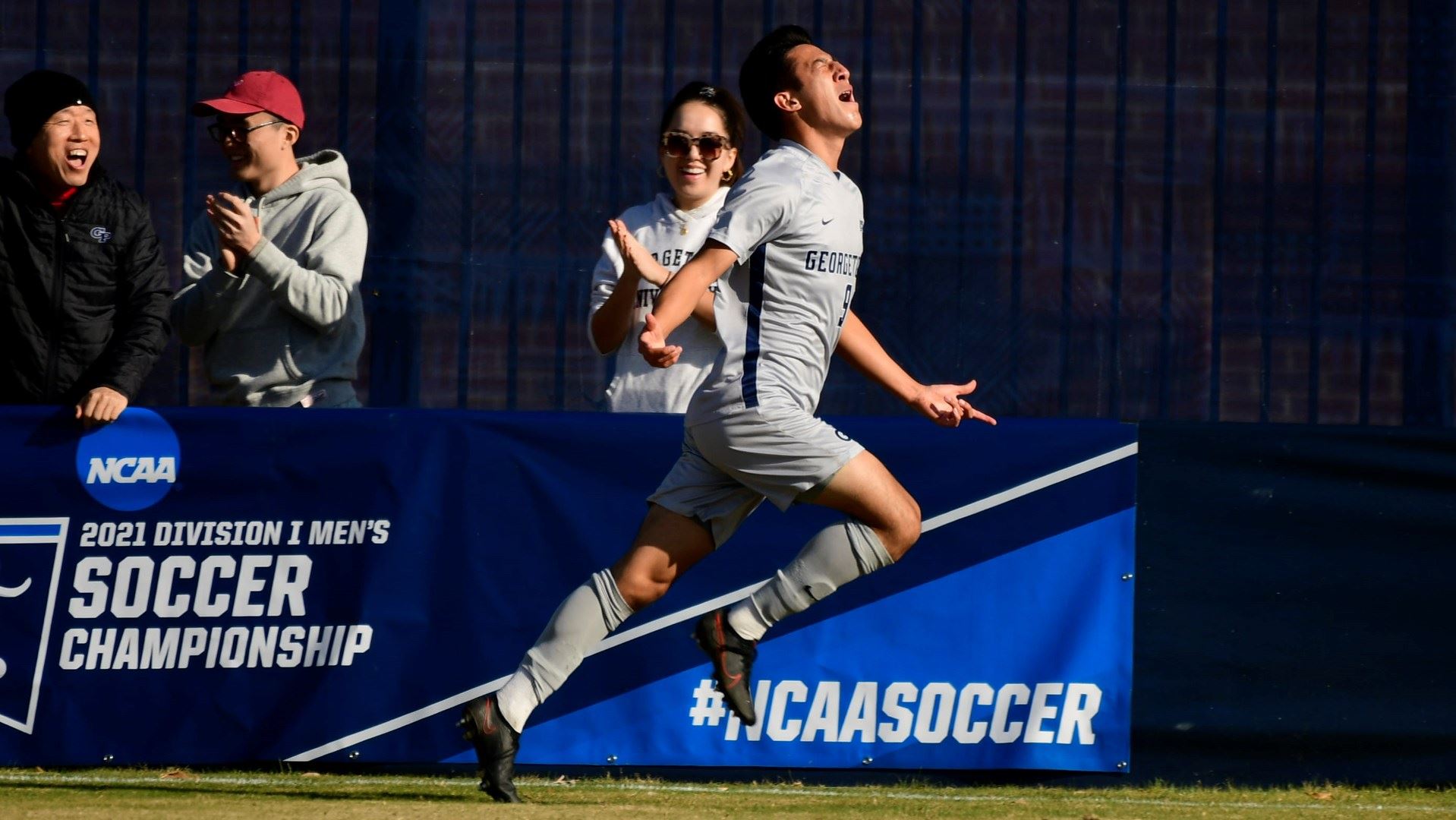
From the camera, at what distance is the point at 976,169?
23.2ft

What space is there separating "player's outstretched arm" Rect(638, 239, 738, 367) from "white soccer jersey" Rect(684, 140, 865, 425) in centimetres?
3

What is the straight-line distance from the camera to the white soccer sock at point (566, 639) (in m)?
4.29

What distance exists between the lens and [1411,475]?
5.15 metres

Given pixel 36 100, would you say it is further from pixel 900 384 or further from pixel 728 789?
pixel 728 789

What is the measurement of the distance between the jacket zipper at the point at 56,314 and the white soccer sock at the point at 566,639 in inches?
67.5

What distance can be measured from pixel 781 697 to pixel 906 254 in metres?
2.50

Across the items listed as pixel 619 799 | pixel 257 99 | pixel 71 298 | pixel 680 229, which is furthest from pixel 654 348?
pixel 257 99

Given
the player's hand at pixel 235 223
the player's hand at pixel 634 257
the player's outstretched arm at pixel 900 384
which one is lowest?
the player's outstretched arm at pixel 900 384

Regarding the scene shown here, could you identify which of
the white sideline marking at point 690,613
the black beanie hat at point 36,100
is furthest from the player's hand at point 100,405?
the white sideline marking at point 690,613

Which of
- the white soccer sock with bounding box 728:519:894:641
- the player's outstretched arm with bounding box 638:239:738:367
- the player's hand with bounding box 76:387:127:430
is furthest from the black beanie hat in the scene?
the white soccer sock with bounding box 728:519:894:641

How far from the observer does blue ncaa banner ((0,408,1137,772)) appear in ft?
16.2

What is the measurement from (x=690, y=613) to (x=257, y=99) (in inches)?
78.4

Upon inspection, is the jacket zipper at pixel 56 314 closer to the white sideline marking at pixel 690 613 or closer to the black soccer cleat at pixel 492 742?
the white sideline marking at pixel 690 613

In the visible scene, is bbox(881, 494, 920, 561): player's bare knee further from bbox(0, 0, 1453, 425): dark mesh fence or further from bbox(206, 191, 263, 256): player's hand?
bbox(0, 0, 1453, 425): dark mesh fence
